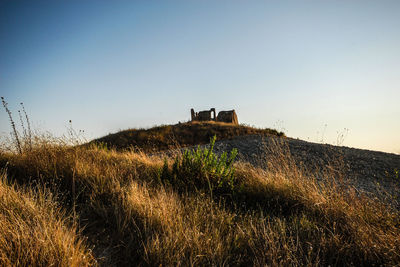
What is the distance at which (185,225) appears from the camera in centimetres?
231

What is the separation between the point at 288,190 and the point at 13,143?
261 inches

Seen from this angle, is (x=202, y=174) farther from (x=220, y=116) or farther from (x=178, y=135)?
(x=220, y=116)

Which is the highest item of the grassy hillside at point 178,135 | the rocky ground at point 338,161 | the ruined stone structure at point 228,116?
the ruined stone structure at point 228,116

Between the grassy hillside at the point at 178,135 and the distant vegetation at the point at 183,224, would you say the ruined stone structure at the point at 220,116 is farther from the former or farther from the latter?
the distant vegetation at the point at 183,224

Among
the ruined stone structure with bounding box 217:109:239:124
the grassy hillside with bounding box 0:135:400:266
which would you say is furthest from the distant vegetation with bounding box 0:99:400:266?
the ruined stone structure with bounding box 217:109:239:124

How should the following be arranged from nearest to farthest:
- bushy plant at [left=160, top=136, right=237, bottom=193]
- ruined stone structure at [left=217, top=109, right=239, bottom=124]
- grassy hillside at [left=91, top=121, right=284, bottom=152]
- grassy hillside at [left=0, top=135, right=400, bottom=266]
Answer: grassy hillside at [left=0, top=135, right=400, bottom=266] → bushy plant at [left=160, top=136, right=237, bottom=193] → grassy hillside at [left=91, top=121, right=284, bottom=152] → ruined stone structure at [left=217, top=109, right=239, bottom=124]

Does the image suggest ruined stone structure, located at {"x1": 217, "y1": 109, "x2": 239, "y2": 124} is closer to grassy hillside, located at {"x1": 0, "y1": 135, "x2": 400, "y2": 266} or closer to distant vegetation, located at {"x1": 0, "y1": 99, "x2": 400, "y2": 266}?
distant vegetation, located at {"x1": 0, "y1": 99, "x2": 400, "y2": 266}

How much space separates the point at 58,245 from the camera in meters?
1.81

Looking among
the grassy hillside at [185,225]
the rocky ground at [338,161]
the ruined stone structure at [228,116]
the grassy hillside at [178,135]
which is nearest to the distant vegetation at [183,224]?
the grassy hillside at [185,225]

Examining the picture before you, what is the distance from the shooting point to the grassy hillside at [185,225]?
1940mm

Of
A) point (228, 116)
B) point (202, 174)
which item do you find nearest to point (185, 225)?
point (202, 174)

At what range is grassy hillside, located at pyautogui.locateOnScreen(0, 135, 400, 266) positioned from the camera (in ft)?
6.37

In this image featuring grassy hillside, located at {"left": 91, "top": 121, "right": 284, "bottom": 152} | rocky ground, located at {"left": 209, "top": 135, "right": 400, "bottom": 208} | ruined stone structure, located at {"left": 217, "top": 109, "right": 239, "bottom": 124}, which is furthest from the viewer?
ruined stone structure, located at {"left": 217, "top": 109, "right": 239, "bottom": 124}

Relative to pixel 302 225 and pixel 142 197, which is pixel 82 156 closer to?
pixel 142 197
